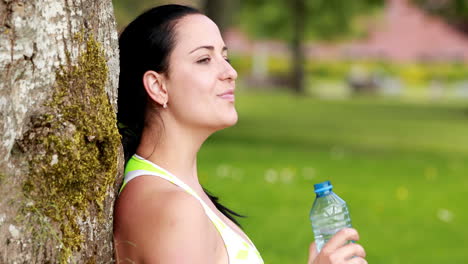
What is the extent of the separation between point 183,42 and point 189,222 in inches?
24.9

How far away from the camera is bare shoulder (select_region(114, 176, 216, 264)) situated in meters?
2.14

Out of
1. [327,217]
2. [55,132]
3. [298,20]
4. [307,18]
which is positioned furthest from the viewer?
[307,18]

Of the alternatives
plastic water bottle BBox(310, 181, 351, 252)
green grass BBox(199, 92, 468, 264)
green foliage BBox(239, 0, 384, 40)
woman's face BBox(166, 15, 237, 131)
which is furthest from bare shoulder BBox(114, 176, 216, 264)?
green foliage BBox(239, 0, 384, 40)

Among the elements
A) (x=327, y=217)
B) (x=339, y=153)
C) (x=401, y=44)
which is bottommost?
(x=401, y=44)

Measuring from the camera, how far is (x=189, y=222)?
7.06 ft

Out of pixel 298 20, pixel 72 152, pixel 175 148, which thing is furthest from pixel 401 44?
pixel 72 152

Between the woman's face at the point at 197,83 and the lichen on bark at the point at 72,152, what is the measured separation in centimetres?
26

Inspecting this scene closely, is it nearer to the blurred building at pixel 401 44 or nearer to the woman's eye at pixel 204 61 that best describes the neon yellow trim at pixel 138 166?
the woman's eye at pixel 204 61

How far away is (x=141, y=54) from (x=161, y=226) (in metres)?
0.64

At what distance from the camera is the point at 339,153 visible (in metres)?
13.7

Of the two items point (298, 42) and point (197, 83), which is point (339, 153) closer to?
point (197, 83)

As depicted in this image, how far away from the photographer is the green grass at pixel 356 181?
7000mm

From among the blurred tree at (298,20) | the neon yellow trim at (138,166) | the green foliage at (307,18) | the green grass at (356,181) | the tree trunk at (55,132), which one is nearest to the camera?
the tree trunk at (55,132)

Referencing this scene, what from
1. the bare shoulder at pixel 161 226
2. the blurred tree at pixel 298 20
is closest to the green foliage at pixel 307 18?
the blurred tree at pixel 298 20
